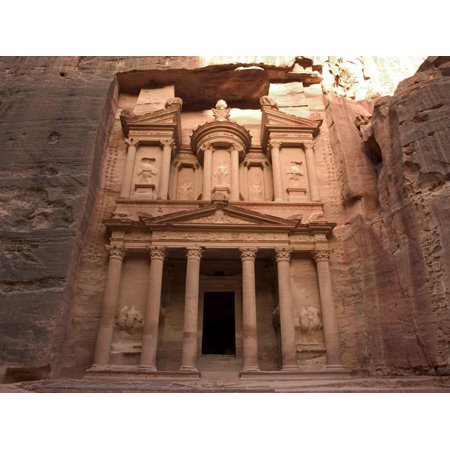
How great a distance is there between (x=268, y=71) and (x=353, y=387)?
12.3 metres

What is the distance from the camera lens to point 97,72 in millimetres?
14922

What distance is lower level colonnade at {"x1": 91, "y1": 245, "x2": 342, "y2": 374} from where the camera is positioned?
10.1 m

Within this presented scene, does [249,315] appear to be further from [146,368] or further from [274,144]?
[274,144]

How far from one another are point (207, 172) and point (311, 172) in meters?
3.48

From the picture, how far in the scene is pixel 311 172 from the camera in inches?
529

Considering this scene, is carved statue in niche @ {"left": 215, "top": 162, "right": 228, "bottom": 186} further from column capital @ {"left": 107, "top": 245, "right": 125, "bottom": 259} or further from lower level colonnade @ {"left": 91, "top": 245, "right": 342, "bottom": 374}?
column capital @ {"left": 107, "top": 245, "right": 125, "bottom": 259}

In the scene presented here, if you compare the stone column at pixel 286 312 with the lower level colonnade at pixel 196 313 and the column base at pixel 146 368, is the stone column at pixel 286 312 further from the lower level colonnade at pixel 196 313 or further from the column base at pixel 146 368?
the column base at pixel 146 368

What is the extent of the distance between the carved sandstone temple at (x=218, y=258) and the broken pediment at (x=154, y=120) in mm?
36

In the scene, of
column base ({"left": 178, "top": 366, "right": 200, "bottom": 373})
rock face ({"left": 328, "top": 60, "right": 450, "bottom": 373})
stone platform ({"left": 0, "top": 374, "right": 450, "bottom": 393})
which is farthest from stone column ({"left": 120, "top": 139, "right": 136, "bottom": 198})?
rock face ({"left": 328, "top": 60, "right": 450, "bottom": 373})

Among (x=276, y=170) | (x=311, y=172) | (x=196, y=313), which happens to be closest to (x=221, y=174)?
(x=276, y=170)

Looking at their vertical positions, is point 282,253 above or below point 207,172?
below

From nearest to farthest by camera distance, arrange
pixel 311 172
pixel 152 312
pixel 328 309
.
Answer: pixel 152 312
pixel 328 309
pixel 311 172

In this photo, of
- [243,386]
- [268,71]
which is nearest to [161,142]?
[268,71]

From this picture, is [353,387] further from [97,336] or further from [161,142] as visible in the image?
[161,142]
